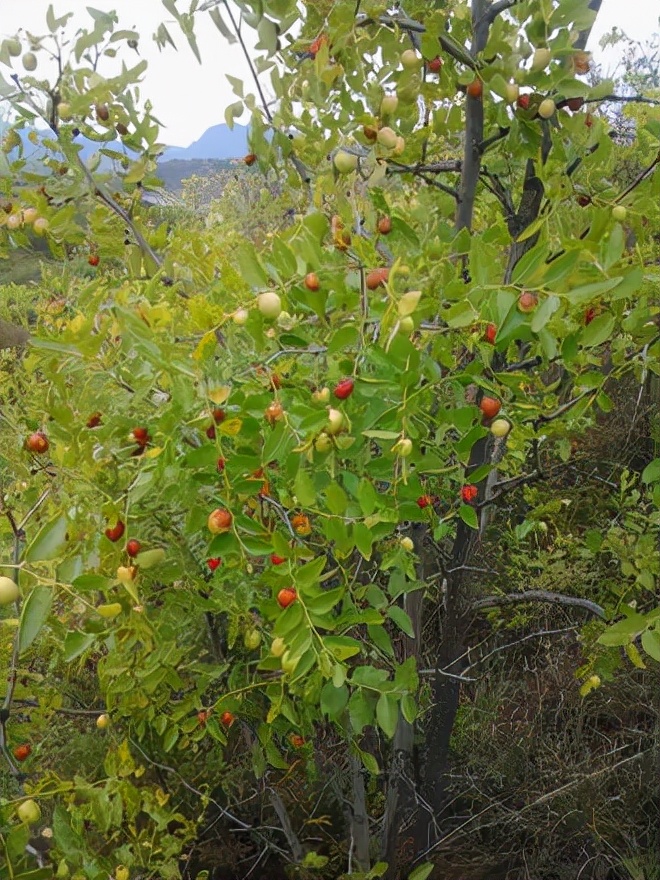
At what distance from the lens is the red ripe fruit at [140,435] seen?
977mm

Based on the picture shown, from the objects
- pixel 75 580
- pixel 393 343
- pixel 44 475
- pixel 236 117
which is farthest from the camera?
pixel 44 475

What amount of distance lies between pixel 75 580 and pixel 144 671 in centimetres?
35

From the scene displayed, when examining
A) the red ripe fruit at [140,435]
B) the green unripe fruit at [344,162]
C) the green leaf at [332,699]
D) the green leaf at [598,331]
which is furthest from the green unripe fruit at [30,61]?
the green leaf at [332,699]

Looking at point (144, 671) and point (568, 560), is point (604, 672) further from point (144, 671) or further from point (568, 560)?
point (568, 560)

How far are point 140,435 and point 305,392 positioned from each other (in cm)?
25

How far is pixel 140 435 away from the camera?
0.98 meters

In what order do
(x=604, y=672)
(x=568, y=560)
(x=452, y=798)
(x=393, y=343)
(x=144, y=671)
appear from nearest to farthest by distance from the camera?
(x=393, y=343)
(x=144, y=671)
(x=604, y=672)
(x=452, y=798)
(x=568, y=560)

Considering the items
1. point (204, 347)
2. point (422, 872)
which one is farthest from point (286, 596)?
point (422, 872)

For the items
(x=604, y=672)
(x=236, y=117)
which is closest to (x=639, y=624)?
(x=604, y=672)

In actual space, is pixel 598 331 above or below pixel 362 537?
above

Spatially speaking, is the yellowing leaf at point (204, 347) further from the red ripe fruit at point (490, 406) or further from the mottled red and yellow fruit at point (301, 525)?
the red ripe fruit at point (490, 406)

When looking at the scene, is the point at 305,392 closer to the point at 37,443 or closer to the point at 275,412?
the point at 275,412

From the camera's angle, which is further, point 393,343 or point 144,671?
point 144,671

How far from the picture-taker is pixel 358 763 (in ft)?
5.81
